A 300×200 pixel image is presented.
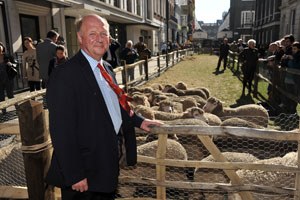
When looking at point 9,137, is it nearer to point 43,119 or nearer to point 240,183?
point 43,119

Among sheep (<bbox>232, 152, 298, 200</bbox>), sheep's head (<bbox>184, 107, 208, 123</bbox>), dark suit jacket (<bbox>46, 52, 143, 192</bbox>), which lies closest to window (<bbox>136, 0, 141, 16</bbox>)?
sheep's head (<bbox>184, 107, 208, 123</bbox>)

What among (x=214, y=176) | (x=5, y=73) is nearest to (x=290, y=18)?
(x=5, y=73)

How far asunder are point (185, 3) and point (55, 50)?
83.0 m

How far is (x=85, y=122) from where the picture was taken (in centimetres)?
194

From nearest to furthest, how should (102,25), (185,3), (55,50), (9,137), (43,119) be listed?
(102,25)
(43,119)
(9,137)
(55,50)
(185,3)

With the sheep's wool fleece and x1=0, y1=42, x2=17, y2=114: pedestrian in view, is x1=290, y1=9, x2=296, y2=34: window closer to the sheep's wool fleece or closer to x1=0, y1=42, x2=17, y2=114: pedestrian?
x1=0, y1=42, x2=17, y2=114: pedestrian

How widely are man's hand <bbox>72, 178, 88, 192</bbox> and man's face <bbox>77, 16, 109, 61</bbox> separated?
0.81 metres

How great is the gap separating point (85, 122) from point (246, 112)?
4933mm

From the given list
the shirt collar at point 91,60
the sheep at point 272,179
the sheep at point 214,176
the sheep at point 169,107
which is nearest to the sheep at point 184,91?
the sheep at point 169,107

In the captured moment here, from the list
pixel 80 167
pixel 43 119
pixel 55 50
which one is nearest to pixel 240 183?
pixel 80 167

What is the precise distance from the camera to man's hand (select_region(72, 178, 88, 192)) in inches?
75.7

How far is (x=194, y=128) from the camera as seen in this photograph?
8.83 feet

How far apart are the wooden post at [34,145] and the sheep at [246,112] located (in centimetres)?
422

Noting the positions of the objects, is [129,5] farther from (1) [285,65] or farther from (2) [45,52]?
(2) [45,52]
